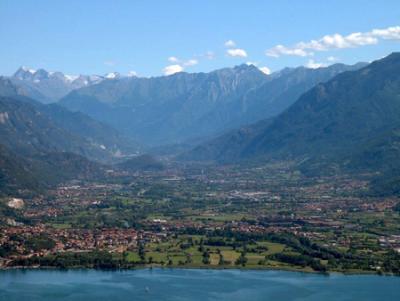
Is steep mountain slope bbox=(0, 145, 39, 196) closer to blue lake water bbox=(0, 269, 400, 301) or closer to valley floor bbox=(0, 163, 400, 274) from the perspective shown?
valley floor bbox=(0, 163, 400, 274)

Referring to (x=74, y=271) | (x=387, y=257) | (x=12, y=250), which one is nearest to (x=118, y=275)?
(x=74, y=271)

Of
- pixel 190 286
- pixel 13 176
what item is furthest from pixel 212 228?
pixel 13 176

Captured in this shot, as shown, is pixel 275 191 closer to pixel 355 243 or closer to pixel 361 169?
pixel 361 169

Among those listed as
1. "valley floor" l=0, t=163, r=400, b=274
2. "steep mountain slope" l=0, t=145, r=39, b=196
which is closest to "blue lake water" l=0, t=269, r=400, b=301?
"valley floor" l=0, t=163, r=400, b=274

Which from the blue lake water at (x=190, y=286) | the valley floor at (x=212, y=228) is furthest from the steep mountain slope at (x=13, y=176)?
the blue lake water at (x=190, y=286)

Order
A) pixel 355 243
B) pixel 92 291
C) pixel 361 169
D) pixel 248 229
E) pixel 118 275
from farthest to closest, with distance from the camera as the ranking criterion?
pixel 361 169
pixel 248 229
pixel 355 243
pixel 118 275
pixel 92 291

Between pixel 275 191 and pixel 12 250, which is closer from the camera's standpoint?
pixel 12 250

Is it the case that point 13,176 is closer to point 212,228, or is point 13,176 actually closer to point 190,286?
point 212,228

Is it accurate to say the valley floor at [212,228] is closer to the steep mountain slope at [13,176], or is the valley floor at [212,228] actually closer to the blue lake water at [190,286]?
the blue lake water at [190,286]
